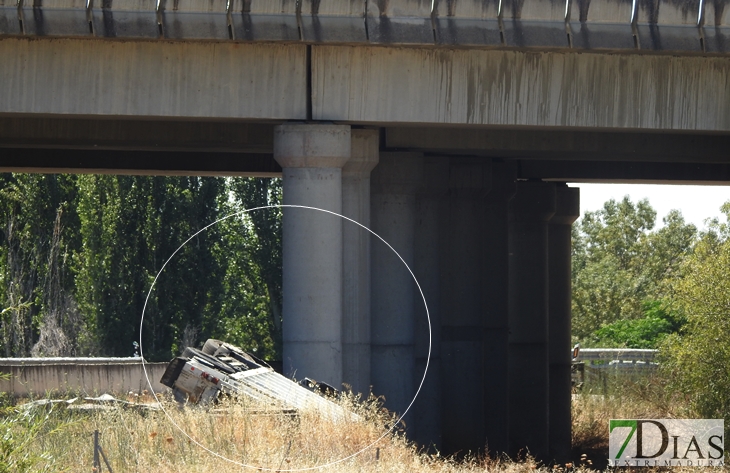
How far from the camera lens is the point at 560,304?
35.5m

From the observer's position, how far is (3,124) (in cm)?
2241

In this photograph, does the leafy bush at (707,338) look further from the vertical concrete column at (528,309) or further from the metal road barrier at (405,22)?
the vertical concrete column at (528,309)

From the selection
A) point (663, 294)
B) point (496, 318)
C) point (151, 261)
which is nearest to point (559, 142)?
point (496, 318)

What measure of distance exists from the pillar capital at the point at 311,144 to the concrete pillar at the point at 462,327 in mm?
10515

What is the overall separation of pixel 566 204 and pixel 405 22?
17.6 m

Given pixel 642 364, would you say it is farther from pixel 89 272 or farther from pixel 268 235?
pixel 89 272

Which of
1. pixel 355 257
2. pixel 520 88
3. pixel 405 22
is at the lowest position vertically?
pixel 355 257

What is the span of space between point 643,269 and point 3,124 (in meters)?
58.4

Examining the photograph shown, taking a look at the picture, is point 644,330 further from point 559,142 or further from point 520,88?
point 520,88

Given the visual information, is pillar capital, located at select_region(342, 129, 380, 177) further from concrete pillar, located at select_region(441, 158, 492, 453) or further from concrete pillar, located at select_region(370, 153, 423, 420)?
concrete pillar, located at select_region(441, 158, 492, 453)

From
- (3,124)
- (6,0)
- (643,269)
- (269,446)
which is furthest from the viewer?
(643,269)

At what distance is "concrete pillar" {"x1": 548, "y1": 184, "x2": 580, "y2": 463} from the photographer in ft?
111

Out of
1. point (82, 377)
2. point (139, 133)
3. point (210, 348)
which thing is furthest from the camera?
point (82, 377)

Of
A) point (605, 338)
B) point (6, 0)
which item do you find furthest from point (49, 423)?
point (605, 338)
